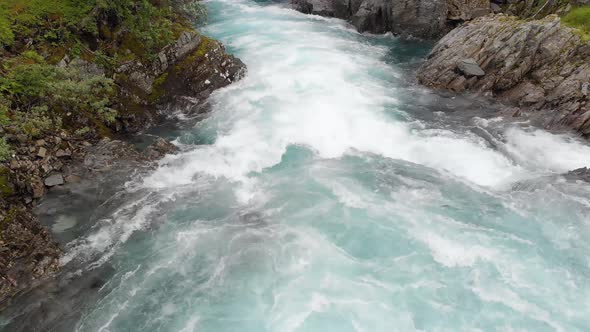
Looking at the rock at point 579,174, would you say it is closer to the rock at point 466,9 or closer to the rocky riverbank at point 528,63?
the rocky riverbank at point 528,63

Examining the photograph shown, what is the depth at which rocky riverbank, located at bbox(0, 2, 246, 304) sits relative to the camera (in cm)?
1245

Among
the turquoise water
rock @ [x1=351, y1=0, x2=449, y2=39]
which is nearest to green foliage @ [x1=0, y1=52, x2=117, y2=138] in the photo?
the turquoise water

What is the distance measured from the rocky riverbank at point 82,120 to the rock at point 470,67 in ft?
41.4

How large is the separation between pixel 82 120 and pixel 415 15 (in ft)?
83.2

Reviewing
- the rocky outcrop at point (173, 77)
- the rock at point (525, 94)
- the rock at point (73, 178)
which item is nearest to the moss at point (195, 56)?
the rocky outcrop at point (173, 77)

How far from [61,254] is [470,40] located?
23.6 metres

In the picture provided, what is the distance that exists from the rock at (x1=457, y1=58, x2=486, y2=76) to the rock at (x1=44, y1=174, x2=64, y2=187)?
20408 millimetres

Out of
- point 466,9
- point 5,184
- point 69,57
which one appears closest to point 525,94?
point 466,9

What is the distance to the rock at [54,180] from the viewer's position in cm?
1455

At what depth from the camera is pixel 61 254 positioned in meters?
12.6

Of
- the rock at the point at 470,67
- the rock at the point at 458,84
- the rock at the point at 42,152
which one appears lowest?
the rock at the point at 458,84

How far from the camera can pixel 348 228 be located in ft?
46.0

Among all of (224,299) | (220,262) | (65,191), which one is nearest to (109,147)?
(65,191)

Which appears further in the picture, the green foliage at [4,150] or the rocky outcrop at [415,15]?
the rocky outcrop at [415,15]
